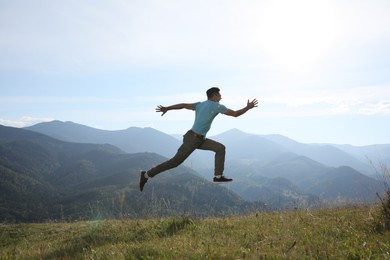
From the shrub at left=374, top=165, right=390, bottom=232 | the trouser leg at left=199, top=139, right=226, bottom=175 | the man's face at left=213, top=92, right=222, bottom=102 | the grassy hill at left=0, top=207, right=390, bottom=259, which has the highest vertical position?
the man's face at left=213, top=92, right=222, bottom=102

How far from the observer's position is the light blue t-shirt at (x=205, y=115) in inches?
355


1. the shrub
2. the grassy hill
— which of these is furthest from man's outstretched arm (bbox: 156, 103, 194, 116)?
the shrub

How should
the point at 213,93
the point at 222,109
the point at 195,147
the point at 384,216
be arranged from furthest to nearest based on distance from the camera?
the point at 213,93, the point at 222,109, the point at 195,147, the point at 384,216

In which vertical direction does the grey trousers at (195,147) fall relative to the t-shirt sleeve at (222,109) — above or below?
below

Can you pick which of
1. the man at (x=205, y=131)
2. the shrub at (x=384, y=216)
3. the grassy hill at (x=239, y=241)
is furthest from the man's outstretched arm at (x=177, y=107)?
the shrub at (x=384, y=216)

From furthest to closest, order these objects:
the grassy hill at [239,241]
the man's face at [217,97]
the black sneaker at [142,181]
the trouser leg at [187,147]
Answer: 1. the black sneaker at [142,181]
2. the man's face at [217,97]
3. the trouser leg at [187,147]
4. the grassy hill at [239,241]

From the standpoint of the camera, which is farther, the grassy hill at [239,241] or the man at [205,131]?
the man at [205,131]

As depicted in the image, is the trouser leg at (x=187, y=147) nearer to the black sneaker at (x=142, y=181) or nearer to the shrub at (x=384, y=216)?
the black sneaker at (x=142, y=181)

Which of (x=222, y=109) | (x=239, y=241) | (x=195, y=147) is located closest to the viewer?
(x=239, y=241)

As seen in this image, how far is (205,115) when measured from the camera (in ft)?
29.7

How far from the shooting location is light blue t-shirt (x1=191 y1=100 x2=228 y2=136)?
9.02 meters

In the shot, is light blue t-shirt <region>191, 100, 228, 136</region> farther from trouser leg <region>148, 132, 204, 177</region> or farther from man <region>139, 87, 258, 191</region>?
trouser leg <region>148, 132, 204, 177</region>

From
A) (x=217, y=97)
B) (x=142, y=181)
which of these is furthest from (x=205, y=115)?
(x=142, y=181)

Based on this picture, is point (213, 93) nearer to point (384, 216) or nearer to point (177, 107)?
point (177, 107)
